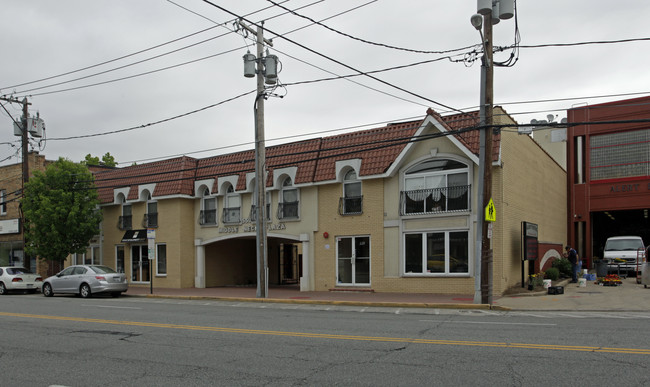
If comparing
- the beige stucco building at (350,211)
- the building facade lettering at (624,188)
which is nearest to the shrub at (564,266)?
the beige stucco building at (350,211)

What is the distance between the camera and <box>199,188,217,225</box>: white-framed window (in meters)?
26.9

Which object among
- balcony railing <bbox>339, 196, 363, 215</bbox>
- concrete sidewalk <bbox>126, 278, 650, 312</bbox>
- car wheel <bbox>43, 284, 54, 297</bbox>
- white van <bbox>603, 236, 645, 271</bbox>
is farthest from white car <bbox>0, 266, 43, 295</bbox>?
white van <bbox>603, 236, 645, 271</bbox>

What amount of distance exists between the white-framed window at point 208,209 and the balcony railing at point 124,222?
5.00m

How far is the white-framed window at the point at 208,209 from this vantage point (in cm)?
2689

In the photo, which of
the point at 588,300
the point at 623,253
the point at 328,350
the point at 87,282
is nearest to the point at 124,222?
the point at 87,282

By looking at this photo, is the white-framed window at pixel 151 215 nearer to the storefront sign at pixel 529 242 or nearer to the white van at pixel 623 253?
the storefront sign at pixel 529 242

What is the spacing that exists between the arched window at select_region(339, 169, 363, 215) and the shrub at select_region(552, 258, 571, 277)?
9.50 m

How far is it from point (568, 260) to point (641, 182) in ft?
36.6

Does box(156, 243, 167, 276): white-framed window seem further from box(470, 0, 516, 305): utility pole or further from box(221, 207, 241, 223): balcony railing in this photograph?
box(470, 0, 516, 305): utility pole

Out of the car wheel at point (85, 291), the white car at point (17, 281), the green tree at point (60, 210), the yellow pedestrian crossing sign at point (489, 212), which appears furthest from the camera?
the green tree at point (60, 210)

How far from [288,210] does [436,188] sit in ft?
23.2

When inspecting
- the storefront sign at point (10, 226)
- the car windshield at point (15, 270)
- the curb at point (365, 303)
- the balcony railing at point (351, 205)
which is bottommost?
the curb at point (365, 303)

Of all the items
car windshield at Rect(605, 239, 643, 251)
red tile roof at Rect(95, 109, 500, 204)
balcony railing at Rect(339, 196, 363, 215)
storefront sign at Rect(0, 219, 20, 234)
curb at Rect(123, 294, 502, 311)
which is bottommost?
curb at Rect(123, 294, 502, 311)

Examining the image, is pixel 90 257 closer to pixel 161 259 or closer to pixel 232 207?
pixel 161 259
